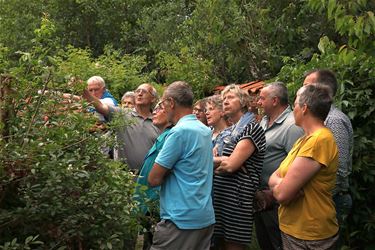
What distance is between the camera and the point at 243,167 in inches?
196

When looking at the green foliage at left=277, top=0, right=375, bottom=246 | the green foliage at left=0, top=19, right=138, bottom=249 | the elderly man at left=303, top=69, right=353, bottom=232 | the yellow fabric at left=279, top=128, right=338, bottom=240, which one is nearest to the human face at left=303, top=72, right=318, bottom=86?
the elderly man at left=303, top=69, right=353, bottom=232

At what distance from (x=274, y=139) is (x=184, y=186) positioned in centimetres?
119

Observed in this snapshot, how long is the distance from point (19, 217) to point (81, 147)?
1.95 ft

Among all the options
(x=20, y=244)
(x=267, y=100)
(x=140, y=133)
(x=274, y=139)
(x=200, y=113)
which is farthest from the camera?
(x=200, y=113)

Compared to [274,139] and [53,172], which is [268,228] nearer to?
[274,139]

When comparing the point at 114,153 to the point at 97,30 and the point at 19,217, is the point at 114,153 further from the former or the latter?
the point at 97,30

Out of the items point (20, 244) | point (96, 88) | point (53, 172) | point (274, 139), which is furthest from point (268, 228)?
point (20, 244)

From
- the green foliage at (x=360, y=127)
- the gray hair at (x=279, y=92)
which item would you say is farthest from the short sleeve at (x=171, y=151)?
the green foliage at (x=360, y=127)

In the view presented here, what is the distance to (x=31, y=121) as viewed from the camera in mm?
3273

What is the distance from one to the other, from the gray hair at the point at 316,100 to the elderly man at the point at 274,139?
3.00 ft

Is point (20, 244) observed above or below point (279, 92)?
above

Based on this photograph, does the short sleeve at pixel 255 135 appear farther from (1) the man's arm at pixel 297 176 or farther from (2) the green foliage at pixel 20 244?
(2) the green foliage at pixel 20 244

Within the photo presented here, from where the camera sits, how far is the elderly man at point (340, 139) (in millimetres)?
4617

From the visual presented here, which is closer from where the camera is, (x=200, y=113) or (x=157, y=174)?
(x=157, y=174)
